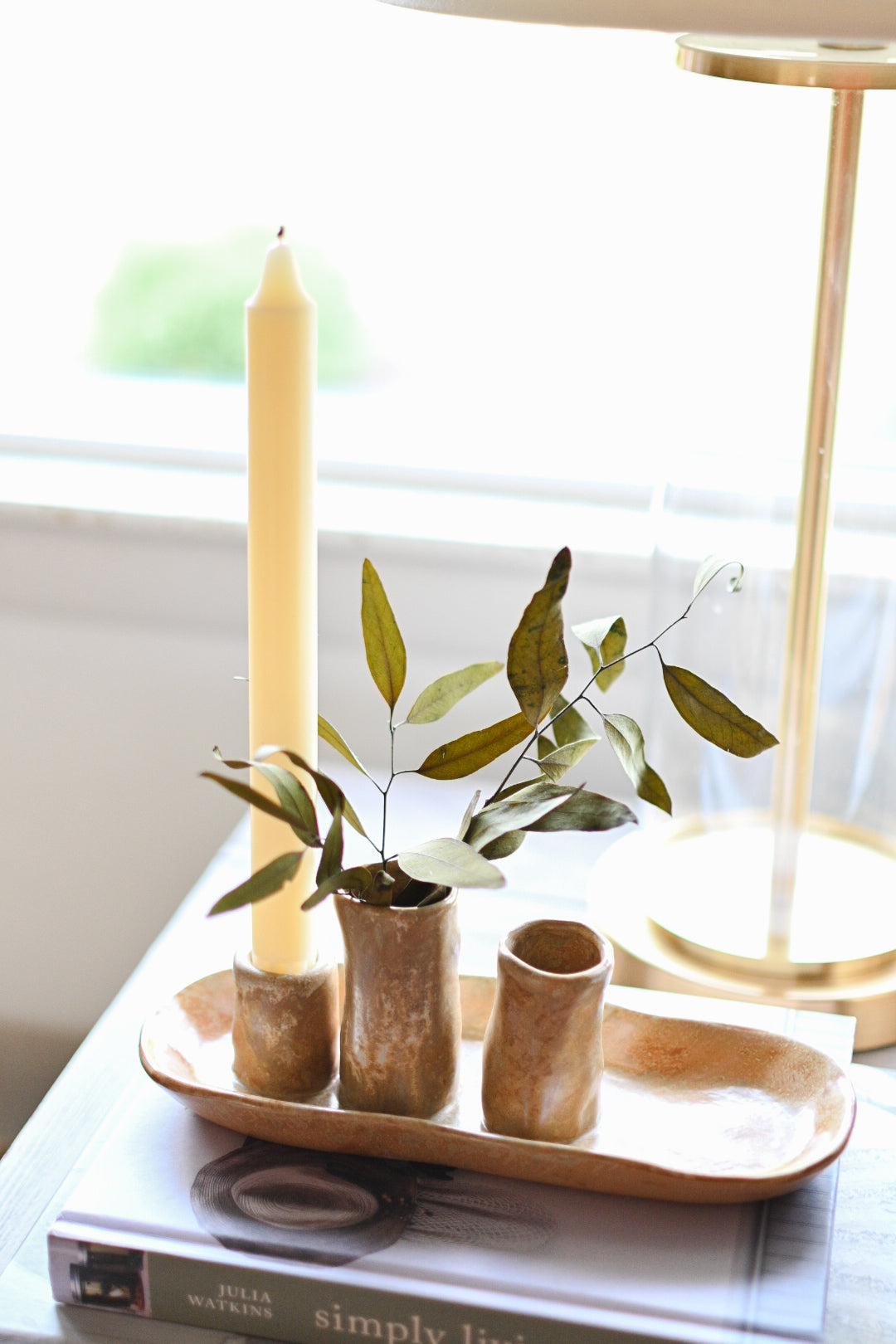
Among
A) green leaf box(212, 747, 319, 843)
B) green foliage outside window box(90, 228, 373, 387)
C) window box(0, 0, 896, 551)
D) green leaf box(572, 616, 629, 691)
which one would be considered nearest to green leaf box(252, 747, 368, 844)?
green leaf box(212, 747, 319, 843)

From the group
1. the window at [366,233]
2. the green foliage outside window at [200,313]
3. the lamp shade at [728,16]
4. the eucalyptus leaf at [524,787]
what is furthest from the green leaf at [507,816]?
the green foliage outside window at [200,313]

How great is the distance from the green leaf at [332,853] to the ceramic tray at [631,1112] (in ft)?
0.31

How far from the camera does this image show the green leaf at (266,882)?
0.43 meters

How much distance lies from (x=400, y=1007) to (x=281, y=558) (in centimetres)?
16

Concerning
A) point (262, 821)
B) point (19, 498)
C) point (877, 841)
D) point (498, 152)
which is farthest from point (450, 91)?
point (262, 821)

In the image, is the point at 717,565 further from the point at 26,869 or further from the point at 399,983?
the point at 26,869

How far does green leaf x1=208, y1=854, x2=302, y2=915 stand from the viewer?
1.42ft

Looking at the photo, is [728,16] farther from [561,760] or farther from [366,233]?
[366,233]

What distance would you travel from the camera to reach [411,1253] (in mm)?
480

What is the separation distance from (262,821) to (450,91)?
78 cm

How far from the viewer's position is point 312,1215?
0.49 metres

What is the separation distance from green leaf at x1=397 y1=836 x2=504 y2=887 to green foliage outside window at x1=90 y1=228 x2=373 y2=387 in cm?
79

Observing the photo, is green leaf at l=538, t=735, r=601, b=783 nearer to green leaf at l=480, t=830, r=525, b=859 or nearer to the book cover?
green leaf at l=480, t=830, r=525, b=859

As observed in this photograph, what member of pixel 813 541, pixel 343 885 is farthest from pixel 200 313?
pixel 343 885
